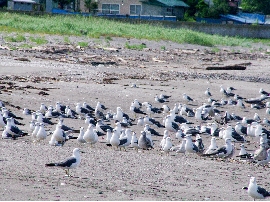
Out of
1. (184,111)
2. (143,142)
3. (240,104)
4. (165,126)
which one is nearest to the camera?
(143,142)

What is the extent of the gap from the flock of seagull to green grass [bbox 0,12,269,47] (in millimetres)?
16095

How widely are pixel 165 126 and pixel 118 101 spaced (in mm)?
3655

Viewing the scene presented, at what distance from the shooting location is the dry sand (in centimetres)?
968

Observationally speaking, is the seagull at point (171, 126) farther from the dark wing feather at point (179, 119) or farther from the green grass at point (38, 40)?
the green grass at point (38, 40)

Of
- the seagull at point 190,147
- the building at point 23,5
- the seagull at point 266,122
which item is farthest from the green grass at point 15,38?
the building at point 23,5

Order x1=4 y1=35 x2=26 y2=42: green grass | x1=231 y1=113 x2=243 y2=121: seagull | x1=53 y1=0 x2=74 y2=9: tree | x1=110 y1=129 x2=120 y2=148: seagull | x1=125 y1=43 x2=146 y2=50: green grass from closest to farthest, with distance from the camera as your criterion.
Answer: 1. x1=110 y1=129 x2=120 y2=148: seagull
2. x1=231 y1=113 x2=243 y2=121: seagull
3. x1=4 y1=35 x2=26 y2=42: green grass
4. x1=125 y1=43 x2=146 y2=50: green grass
5. x1=53 y1=0 x2=74 y2=9: tree

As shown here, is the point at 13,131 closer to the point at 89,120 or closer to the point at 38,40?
the point at 89,120

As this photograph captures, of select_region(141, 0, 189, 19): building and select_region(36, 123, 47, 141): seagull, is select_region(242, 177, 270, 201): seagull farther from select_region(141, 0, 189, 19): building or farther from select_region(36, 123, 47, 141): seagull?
select_region(141, 0, 189, 19): building

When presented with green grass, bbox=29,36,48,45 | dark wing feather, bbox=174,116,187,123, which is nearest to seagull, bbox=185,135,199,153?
dark wing feather, bbox=174,116,187,123

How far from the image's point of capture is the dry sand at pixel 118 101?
968 cm

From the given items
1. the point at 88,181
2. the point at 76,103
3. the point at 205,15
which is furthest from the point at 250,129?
the point at 205,15

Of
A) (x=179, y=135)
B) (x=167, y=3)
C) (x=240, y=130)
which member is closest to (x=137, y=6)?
(x=167, y=3)

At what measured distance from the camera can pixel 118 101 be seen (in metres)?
20.7

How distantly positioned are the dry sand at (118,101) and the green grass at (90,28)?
61.4 inches
